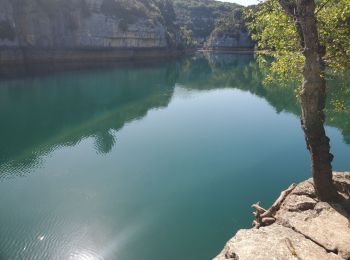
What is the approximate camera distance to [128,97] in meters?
49.3

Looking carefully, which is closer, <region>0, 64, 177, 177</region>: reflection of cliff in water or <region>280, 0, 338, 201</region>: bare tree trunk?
<region>280, 0, 338, 201</region>: bare tree trunk

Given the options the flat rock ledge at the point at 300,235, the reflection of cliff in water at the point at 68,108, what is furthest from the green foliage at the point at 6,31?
the flat rock ledge at the point at 300,235

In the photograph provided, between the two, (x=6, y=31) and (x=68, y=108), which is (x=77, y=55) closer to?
(x=6, y=31)

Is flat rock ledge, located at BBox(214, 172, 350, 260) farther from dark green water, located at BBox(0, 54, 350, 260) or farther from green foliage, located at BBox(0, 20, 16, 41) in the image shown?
green foliage, located at BBox(0, 20, 16, 41)

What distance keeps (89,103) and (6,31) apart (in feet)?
132

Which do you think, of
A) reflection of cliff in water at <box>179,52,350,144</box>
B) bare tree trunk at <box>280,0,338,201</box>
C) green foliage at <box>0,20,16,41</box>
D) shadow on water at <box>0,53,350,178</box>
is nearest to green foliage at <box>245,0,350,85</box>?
bare tree trunk at <box>280,0,338,201</box>

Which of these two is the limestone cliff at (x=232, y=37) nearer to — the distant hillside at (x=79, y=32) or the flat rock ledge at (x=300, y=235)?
the distant hillside at (x=79, y=32)

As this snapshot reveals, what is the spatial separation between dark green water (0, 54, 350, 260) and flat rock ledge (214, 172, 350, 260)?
331 cm

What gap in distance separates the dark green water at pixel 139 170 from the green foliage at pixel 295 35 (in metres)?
2.19

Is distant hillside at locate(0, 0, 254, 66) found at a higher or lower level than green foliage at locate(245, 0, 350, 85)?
lower

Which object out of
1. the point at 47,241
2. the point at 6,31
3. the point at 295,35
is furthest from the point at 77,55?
the point at 295,35

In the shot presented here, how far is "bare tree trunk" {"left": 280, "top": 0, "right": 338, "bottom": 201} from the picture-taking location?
10320 mm

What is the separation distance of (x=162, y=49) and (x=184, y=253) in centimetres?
10856

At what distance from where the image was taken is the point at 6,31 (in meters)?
72.5
